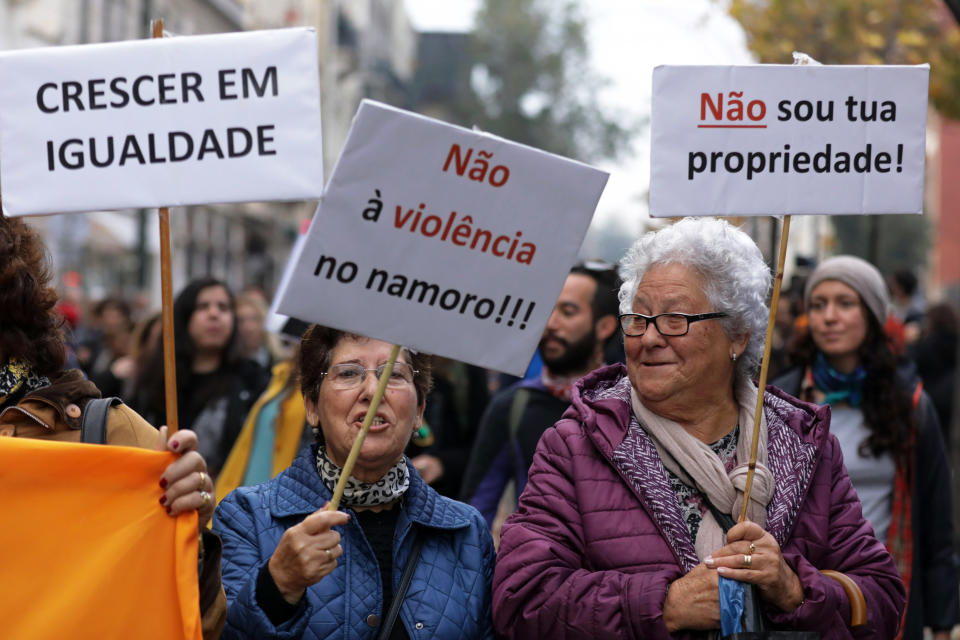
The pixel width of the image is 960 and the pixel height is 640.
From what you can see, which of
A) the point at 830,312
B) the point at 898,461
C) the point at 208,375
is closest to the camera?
the point at 898,461

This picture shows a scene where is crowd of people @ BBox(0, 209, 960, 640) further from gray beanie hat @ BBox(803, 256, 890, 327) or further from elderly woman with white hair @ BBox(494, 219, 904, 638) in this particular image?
gray beanie hat @ BBox(803, 256, 890, 327)

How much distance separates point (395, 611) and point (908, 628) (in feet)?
8.19

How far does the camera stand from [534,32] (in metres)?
48.5

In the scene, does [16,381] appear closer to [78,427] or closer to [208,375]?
[78,427]

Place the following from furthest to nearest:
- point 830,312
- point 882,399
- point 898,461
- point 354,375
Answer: point 830,312
point 882,399
point 898,461
point 354,375

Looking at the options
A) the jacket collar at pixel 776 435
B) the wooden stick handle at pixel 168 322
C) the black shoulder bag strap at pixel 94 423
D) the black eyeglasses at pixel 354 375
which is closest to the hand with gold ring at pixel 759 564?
the jacket collar at pixel 776 435

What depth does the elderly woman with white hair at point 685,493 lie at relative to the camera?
127 inches

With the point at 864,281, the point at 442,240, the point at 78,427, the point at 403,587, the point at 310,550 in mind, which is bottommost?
the point at 403,587

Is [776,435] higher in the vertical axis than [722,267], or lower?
lower

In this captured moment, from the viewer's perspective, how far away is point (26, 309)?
3160mm

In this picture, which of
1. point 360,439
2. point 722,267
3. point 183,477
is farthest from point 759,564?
point 183,477

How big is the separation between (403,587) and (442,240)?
0.90 metres

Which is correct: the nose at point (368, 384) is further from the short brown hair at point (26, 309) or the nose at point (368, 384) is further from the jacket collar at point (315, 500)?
the short brown hair at point (26, 309)

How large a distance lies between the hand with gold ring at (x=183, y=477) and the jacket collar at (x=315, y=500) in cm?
41
